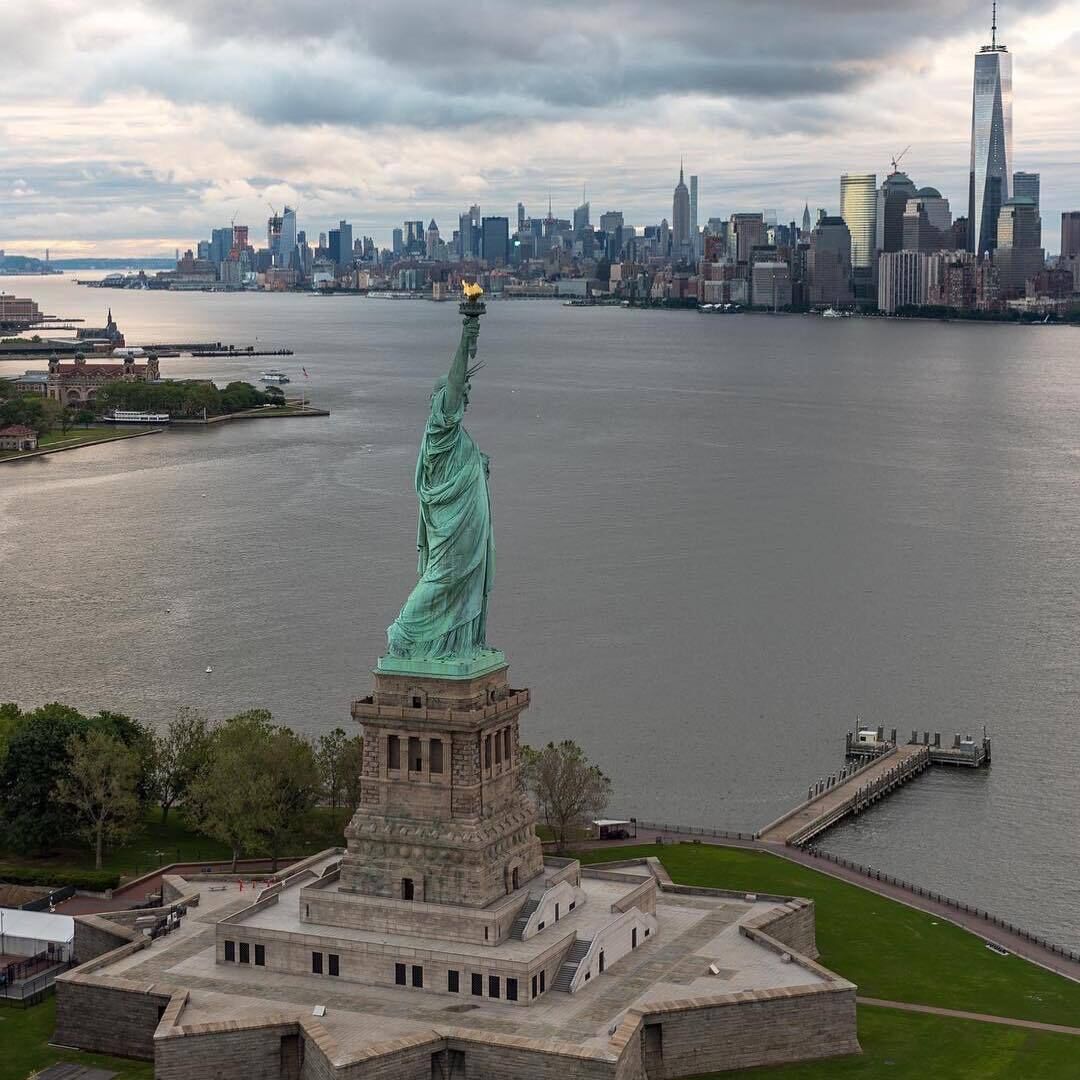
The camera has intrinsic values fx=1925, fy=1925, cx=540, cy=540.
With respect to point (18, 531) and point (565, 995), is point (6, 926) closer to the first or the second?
point (565, 995)

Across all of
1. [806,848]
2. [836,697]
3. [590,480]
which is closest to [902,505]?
[590,480]

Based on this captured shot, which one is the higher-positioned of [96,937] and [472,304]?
[472,304]

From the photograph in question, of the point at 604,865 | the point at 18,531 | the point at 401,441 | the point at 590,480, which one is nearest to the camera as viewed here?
the point at 604,865

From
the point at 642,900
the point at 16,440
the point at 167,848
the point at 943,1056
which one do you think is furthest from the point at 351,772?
the point at 16,440

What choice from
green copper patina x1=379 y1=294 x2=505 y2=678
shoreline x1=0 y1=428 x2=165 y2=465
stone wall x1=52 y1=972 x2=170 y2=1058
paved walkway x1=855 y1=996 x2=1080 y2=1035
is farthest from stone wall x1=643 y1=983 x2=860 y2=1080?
shoreline x1=0 y1=428 x2=165 y2=465

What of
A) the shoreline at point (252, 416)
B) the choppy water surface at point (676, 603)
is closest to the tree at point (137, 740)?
the choppy water surface at point (676, 603)

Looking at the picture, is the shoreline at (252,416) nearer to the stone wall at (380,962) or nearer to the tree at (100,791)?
the tree at (100,791)

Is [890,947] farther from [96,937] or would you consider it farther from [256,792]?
[96,937]
